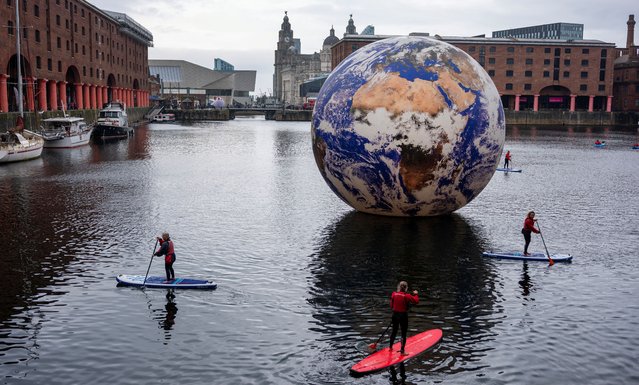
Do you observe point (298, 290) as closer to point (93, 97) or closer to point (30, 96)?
point (30, 96)

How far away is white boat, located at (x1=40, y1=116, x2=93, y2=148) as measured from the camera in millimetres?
57750

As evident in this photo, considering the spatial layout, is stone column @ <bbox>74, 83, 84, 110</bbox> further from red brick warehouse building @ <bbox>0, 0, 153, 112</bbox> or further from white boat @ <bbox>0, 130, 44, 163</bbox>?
white boat @ <bbox>0, 130, 44, 163</bbox>

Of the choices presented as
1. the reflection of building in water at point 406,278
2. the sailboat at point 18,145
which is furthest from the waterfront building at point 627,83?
the reflection of building in water at point 406,278

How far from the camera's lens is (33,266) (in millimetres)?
16859

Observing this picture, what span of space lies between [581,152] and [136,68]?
9912cm

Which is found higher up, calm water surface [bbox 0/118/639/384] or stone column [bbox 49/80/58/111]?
stone column [bbox 49/80/58/111]

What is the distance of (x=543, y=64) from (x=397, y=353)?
415ft

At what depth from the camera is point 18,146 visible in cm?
4494

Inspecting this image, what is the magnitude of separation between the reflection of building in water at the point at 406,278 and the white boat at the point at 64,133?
43.1 m

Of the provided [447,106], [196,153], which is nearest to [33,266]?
[447,106]

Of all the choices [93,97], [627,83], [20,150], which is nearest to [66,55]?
[93,97]

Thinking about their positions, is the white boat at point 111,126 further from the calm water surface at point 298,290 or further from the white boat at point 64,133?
the calm water surface at point 298,290

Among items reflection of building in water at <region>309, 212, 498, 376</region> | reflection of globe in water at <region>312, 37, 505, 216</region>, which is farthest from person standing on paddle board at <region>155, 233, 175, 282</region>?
reflection of globe in water at <region>312, 37, 505, 216</region>

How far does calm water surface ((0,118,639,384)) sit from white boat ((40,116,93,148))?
29.2 m
